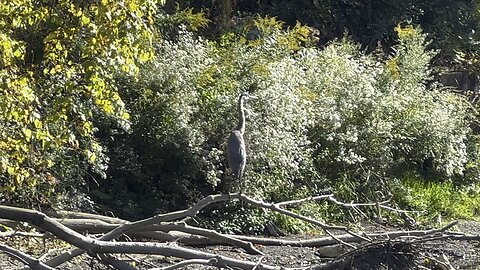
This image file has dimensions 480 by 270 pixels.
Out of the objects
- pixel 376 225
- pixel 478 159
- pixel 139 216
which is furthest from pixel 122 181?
pixel 478 159

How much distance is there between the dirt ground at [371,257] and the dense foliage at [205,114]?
0.81 metres

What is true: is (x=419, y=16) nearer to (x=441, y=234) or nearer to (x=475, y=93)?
(x=475, y=93)

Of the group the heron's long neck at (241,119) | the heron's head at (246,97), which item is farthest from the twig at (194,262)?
the heron's head at (246,97)

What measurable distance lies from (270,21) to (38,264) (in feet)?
26.5

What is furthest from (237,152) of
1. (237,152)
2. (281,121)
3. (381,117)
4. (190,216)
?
(381,117)

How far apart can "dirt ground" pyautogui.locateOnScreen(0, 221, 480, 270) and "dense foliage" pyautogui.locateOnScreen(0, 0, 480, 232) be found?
807 mm

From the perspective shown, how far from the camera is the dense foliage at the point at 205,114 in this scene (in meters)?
8.16

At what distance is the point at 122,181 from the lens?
11844 millimetres

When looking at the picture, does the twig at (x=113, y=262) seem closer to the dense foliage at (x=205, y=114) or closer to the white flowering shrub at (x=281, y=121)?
the dense foliage at (x=205, y=114)

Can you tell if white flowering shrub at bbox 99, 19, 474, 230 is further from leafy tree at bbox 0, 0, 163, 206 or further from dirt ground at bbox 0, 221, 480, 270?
leafy tree at bbox 0, 0, 163, 206

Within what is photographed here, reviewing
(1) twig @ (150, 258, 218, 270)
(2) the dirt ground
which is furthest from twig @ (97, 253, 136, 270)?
(1) twig @ (150, 258, 218, 270)

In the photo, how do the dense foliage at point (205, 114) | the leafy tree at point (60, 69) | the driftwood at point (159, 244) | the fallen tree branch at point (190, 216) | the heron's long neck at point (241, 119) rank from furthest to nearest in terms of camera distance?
the heron's long neck at point (241, 119) → the dense foliage at point (205, 114) → the leafy tree at point (60, 69) → the fallen tree branch at point (190, 216) → the driftwood at point (159, 244)

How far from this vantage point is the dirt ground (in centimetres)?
730

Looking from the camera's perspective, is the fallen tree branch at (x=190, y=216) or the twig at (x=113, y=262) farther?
the fallen tree branch at (x=190, y=216)
